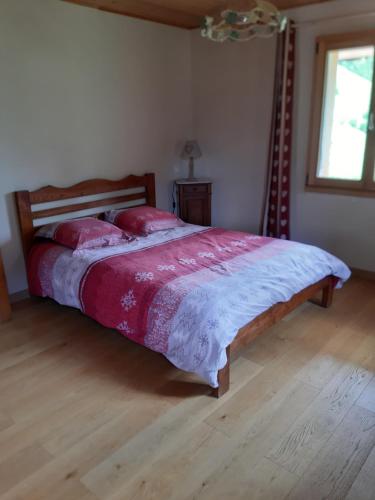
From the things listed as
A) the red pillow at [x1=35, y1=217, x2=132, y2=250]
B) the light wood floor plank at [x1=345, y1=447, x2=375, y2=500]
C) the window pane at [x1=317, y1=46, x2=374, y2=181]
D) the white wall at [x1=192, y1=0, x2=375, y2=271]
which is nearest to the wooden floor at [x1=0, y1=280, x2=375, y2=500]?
the light wood floor plank at [x1=345, y1=447, x2=375, y2=500]

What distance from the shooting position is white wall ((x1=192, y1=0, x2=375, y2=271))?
11.6ft

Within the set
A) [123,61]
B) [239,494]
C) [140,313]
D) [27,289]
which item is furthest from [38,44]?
[239,494]

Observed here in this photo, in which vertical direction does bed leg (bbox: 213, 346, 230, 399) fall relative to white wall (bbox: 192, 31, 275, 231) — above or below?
below

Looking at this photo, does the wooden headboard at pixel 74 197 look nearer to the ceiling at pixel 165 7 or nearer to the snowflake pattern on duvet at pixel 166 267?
the snowflake pattern on duvet at pixel 166 267

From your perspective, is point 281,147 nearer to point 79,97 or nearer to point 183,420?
point 79,97

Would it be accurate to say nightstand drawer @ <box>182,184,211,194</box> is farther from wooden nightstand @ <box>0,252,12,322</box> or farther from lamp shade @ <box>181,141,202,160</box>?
wooden nightstand @ <box>0,252,12,322</box>

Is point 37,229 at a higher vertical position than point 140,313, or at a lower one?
higher

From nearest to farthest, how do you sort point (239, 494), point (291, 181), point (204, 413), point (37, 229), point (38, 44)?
point (239, 494), point (204, 413), point (38, 44), point (37, 229), point (291, 181)

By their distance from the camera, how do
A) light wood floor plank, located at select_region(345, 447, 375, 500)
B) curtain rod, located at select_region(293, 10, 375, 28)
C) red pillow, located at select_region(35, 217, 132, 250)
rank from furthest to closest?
curtain rod, located at select_region(293, 10, 375, 28), red pillow, located at select_region(35, 217, 132, 250), light wood floor plank, located at select_region(345, 447, 375, 500)

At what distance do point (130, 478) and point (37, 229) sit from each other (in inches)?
89.5

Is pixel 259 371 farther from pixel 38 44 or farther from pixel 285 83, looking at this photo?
pixel 38 44

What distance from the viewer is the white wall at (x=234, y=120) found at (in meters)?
3.93

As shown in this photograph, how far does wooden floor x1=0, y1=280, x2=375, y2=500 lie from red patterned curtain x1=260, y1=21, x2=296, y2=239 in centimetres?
143

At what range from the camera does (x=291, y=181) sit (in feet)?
12.8
